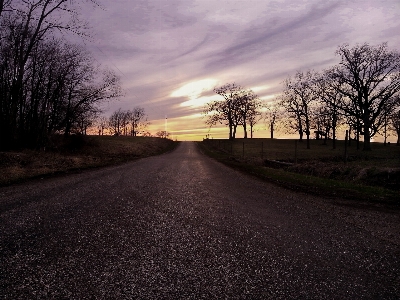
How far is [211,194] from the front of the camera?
8820mm

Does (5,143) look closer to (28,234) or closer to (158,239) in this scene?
(28,234)

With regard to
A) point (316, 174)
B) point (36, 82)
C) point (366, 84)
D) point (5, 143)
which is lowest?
point (316, 174)

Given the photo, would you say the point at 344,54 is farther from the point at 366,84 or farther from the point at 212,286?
the point at 212,286

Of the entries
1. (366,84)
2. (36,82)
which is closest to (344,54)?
(366,84)

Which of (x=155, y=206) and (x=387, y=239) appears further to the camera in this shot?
(x=155, y=206)

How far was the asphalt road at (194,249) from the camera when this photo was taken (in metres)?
3.12

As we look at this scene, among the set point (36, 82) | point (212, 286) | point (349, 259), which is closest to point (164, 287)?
point (212, 286)

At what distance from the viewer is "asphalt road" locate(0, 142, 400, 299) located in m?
3.12

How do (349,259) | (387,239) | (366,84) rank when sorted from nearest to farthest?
(349,259), (387,239), (366,84)

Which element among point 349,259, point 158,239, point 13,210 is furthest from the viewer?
point 13,210

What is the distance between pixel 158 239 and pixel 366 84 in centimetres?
4423

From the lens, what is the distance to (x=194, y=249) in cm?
423

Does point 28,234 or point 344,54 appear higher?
point 344,54

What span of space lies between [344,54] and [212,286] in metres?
45.6
